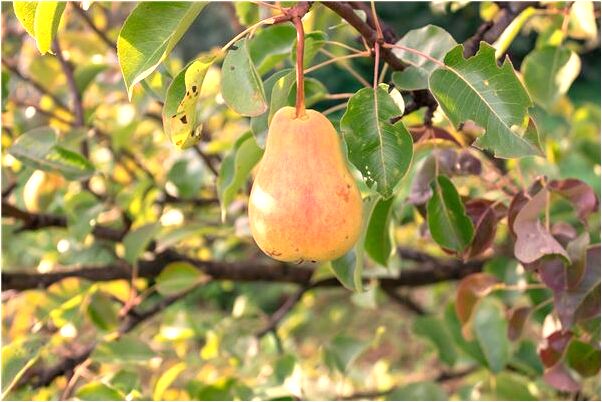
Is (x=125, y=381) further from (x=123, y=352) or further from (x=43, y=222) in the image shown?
(x=43, y=222)

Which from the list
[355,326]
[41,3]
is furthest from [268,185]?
[355,326]

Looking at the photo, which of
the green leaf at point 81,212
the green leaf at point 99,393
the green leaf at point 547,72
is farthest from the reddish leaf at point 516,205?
the green leaf at point 81,212

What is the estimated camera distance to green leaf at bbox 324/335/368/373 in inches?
47.6

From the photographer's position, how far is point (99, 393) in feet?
3.09

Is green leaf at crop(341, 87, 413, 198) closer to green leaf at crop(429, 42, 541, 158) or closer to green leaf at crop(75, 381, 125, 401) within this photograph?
green leaf at crop(429, 42, 541, 158)

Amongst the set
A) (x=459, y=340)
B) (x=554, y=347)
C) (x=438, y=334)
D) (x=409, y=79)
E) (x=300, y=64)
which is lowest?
(x=438, y=334)

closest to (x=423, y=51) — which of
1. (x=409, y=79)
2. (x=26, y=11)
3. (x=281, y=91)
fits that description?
(x=409, y=79)

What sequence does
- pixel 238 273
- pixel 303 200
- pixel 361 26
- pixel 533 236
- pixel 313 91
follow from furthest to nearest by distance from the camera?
pixel 238 273, pixel 313 91, pixel 533 236, pixel 361 26, pixel 303 200

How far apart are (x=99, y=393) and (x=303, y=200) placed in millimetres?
469

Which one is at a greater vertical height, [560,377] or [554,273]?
[554,273]

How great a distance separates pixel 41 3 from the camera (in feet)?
2.13

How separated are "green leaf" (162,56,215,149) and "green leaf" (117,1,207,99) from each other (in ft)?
0.08

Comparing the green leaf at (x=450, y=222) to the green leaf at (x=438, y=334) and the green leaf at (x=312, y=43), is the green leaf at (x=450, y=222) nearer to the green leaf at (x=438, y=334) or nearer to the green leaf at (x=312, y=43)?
the green leaf at (x=312, y=43)

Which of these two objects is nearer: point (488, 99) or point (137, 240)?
point (488, 99)
